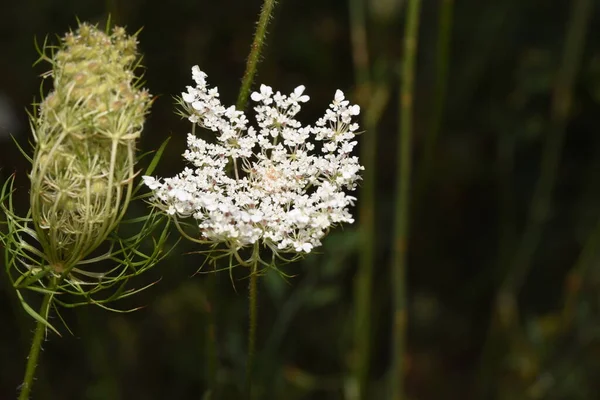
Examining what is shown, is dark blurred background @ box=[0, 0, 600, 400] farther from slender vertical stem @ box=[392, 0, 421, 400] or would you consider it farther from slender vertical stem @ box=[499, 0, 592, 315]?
slender vertical stem @ box=[392, 0, 421, 400]

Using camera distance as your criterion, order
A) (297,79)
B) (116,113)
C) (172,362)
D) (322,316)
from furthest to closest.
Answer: (297,79) → (322,316) → (172,362) → (116,113)

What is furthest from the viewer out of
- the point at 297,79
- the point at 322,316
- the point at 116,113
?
the point at 297,79

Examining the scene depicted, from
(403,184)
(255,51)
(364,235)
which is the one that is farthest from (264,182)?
(364,235)

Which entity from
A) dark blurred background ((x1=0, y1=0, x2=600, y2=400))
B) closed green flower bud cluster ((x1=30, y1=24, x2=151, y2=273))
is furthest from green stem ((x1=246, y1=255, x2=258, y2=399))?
dark blurred background ((x1=0, y1=0, x2=600, y2=400))

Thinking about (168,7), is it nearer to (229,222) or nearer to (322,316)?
(322,316)

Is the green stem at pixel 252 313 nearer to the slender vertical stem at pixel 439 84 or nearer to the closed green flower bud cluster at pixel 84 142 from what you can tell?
the closed green flower bud cluster at pixel 84 142

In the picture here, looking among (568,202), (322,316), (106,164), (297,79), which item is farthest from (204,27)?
(106,164)

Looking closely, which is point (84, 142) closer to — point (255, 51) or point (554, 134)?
point (255, 51)

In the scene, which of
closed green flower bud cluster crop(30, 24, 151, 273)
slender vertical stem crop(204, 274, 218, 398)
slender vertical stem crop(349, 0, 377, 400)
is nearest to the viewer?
closed green flower bud cluster crop(30, 24, 151, 273)
